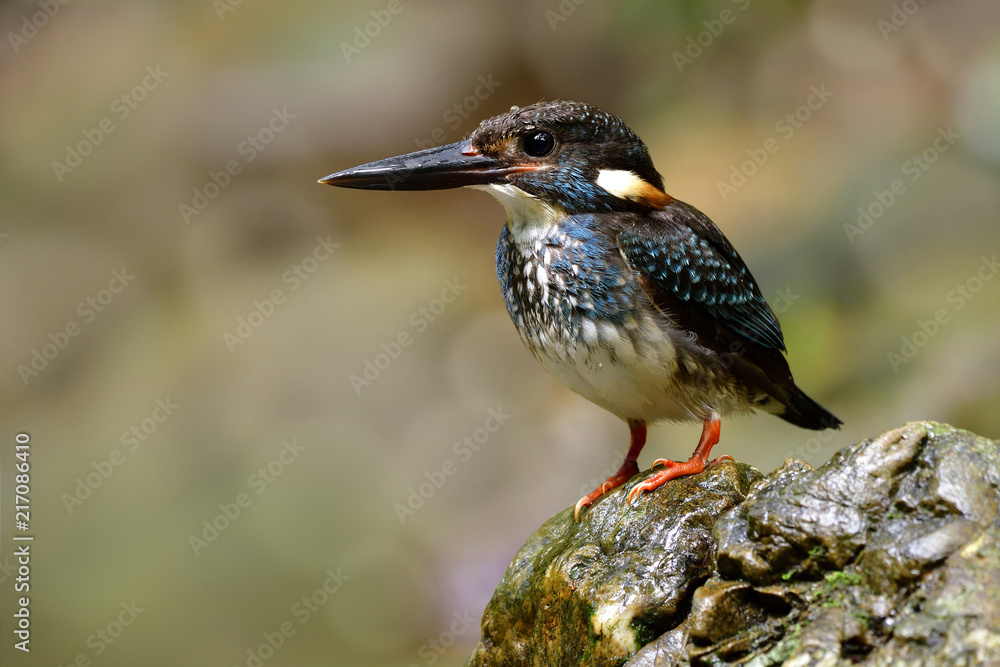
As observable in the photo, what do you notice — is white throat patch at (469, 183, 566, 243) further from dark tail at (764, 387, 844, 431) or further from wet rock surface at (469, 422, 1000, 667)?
dark tail at (764, 387, 844, 431)

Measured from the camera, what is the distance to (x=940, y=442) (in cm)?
189

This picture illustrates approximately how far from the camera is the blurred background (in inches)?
219

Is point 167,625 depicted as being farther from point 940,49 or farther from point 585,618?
point 940,49

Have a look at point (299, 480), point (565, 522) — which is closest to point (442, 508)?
point (299, 480)

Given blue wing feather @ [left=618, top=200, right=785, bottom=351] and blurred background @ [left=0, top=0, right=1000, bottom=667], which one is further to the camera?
blurred background @ [left=0, top=0, right=1000, bottom=667]

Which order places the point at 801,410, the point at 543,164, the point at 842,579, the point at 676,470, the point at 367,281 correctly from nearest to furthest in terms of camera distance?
the point at 842,579 < the point at 676,470 < the point at 543,164 < the point at 801,410 < the point at 367,281

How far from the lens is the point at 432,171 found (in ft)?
9.14

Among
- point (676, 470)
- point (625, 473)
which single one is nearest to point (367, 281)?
point (625, 473)

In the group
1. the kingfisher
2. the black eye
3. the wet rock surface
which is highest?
the black eye

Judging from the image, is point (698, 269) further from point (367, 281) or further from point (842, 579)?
point (367, 281)

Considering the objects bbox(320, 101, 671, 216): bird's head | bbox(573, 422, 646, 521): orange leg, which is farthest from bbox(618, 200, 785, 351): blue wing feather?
bbox(573, 422, 646, 521): orange leg

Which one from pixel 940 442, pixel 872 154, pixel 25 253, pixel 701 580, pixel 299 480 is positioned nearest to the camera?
pixel 940 442

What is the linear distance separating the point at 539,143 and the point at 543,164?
7 centimetres

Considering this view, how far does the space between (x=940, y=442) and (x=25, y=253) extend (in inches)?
264
